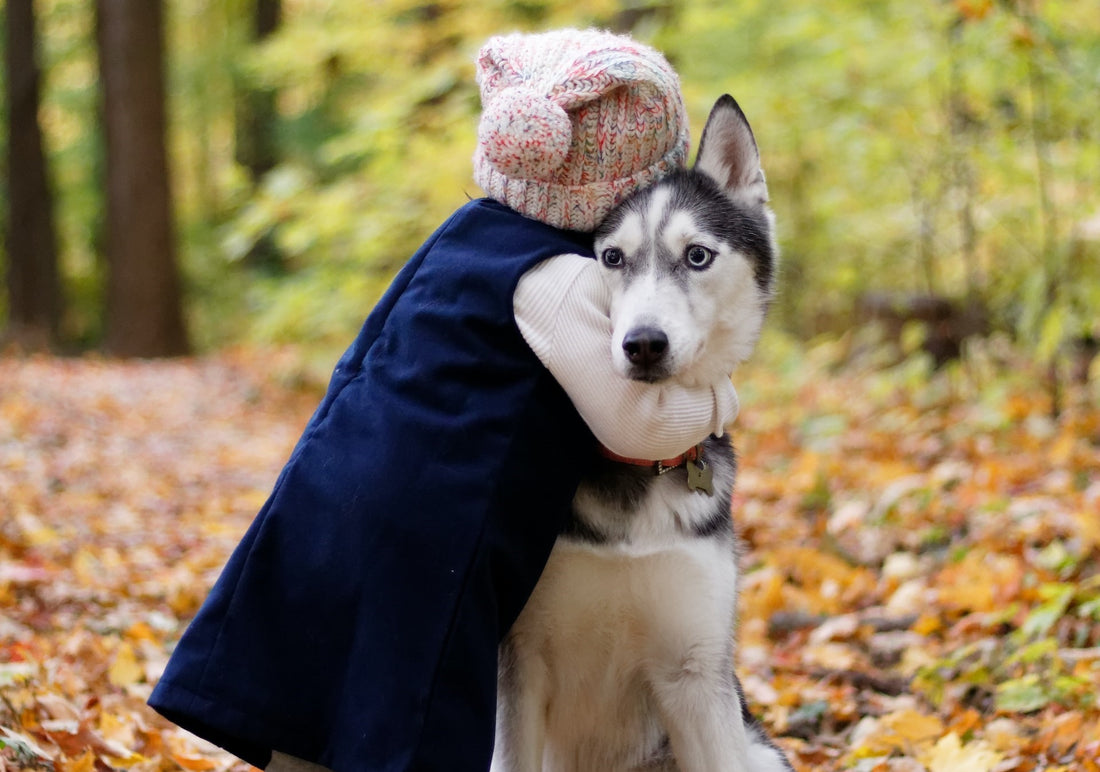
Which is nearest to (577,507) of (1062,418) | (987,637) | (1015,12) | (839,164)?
(987,637)

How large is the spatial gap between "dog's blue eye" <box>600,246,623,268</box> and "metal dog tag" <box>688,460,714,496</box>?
1.62 feet

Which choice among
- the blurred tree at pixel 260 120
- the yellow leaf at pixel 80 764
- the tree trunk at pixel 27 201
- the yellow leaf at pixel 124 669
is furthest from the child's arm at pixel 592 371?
the tree trunk at pixel 27 201

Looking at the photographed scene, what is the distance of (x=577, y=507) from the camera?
2.35 m

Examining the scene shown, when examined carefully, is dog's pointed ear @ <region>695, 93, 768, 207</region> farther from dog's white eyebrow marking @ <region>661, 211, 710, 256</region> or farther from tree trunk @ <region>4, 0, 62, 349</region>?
tree trunk @ <region>4, 0, 62, 349</region>

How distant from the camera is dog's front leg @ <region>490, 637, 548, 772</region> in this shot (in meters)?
2.38

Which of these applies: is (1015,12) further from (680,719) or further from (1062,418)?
(680,719)

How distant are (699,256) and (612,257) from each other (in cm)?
20

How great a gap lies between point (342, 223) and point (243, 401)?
352cm

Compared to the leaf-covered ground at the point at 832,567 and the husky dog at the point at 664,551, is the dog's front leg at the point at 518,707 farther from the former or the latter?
the leaf-covered ground at the point at 832,567

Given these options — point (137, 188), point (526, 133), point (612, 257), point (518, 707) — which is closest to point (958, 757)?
point (518, 707)

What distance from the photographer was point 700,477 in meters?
2.45

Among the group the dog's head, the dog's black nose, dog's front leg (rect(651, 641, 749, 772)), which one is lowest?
dog's front leg (rect(651, 641, 749, 772))

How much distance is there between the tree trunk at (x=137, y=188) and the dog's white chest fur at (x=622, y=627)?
42.0 ft

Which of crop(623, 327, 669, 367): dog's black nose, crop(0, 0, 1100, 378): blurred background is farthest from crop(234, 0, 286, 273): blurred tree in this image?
crop(623, 327, 669, 367): dog's black nose
